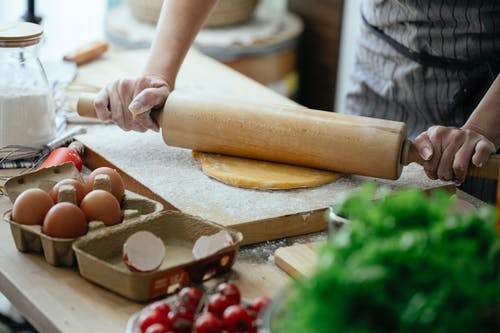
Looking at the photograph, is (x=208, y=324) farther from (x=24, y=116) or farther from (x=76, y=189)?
(x=24, y=116)

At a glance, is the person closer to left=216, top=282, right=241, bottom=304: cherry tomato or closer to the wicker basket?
left=216, top=282, right=241, bottom=304: cherry tomato

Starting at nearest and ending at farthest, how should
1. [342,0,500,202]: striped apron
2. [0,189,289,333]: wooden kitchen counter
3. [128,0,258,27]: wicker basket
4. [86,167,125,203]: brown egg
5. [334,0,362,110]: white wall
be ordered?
[0,189,289,333]: wooden kitchen counter → [86,167,125,203]: brown egg → [342,0,500,202]: striped apron → [128,0,258,27]: wicker basket → [334,0,362,110]: white wall

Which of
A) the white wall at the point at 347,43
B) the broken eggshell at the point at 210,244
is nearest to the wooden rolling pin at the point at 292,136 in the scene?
the broken eggshell at the point at 210,244

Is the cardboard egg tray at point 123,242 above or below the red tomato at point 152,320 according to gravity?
below

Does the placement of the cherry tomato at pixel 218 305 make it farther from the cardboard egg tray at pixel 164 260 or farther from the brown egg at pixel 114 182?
the brown egg at pixel 114 182

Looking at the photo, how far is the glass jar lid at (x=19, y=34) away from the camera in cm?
149

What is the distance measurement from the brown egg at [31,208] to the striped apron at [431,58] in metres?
0.91

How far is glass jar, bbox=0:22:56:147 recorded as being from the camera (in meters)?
1.56

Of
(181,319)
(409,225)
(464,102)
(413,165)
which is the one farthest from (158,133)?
(409,225)

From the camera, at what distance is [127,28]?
2807 millimetres

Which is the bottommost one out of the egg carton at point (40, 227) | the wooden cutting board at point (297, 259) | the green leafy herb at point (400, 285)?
the wooden cutting board at point (297, 259)

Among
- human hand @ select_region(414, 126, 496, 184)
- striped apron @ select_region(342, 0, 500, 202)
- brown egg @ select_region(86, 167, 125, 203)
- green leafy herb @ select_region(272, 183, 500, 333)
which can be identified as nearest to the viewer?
green leafy herb @ select_region(272, 183, 500, 333)

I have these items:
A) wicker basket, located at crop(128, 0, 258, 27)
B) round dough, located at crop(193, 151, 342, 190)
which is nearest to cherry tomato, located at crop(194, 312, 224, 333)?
round dough, located at crop(193, 151, 342, 190)

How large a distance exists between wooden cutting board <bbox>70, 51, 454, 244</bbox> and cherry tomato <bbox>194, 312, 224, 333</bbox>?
1.16 feet
